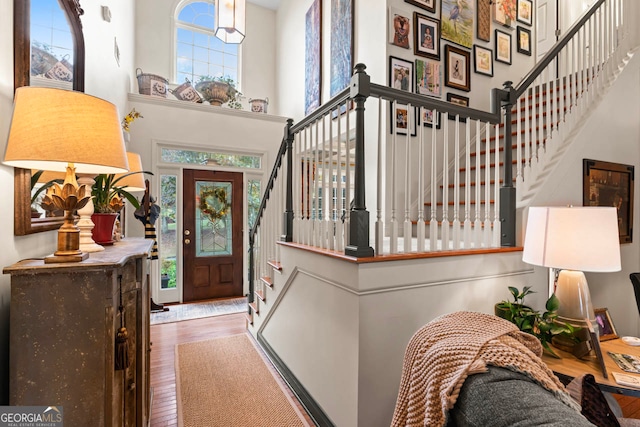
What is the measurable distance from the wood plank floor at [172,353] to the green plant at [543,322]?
121 centimetres

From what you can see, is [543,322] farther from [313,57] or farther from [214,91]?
[214,91]

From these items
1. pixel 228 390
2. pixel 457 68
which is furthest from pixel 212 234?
pixel 457 68

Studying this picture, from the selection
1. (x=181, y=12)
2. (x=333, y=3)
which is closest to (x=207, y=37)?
(x=181, y=12)

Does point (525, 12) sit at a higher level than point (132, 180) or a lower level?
higher

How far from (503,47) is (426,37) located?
1235 millimetres

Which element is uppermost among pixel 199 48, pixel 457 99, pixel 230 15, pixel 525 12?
pixel 199 48

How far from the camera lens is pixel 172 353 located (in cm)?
301

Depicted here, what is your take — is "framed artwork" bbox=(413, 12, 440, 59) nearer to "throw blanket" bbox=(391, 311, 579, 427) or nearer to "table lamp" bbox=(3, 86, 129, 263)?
"throw blanket" bbox=(391, 311, 579, 427)

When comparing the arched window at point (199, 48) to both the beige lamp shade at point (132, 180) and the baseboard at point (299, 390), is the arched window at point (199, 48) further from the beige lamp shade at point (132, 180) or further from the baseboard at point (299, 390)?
the baseboard at point (299, 390)

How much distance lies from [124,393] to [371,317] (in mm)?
1085

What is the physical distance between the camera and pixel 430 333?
1.04m

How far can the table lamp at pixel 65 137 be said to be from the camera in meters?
0.87

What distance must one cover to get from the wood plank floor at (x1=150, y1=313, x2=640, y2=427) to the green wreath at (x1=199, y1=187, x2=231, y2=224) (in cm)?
158

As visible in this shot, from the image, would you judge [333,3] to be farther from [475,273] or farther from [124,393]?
[124,393]
